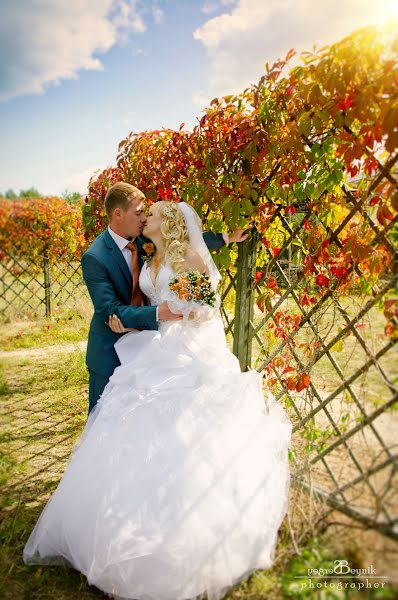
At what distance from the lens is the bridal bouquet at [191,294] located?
2.38 metres

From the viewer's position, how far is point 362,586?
5.56 feet

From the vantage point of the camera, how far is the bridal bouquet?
238cm

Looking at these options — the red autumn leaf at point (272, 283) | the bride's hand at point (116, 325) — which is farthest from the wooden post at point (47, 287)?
the red autumn leaf at point (272, 283)

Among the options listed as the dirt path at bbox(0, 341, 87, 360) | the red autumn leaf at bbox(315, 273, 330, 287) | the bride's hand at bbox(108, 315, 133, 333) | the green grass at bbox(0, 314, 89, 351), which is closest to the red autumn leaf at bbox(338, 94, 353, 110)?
the red autumn leaf at bbox(315, 273, 330, 287)

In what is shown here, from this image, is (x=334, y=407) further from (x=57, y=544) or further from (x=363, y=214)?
(x=57, y=544)

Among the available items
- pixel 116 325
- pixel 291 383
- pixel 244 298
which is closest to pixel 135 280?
pixel 116 325

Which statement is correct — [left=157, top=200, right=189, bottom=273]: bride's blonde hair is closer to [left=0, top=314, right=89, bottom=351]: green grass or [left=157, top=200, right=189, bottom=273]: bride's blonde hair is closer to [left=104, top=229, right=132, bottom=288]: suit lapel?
[left=104, top=229, right=132, bottom=288]: suit lapel

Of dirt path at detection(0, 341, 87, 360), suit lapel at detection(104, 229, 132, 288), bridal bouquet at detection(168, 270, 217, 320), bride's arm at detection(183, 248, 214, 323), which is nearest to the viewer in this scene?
bridal bouquet at detection(168, 270, 217, 320)

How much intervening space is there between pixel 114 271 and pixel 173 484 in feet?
4.76

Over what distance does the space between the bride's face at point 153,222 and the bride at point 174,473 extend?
0.29 feet

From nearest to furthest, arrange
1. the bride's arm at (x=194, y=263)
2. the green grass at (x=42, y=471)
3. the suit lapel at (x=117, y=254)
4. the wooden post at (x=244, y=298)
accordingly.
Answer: the green grass at (x=42, y=471)
the bride's arm at (x=194, y=263)
the suit lapel at (x=117, y=254)
the wooden post at (x=244, y=298)

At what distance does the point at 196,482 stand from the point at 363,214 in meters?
1.56

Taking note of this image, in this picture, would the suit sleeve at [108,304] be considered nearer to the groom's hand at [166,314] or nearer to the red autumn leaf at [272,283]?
the groom's hand at [166,314]

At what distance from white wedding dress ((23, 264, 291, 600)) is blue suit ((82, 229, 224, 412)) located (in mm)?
335
